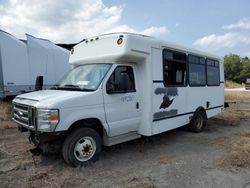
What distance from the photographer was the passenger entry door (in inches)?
211

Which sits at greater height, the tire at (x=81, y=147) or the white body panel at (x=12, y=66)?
the white body panel at (x=12, y=66)

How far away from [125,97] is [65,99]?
154cm

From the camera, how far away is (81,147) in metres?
5.09

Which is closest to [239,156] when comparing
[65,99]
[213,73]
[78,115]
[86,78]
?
[78,115]

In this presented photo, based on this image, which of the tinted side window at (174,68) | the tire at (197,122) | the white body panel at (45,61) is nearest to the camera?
the tinted side window at (174,68)

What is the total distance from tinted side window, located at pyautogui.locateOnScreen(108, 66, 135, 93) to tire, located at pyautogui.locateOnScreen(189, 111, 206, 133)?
318cm

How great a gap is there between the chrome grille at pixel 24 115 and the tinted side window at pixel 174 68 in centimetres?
346

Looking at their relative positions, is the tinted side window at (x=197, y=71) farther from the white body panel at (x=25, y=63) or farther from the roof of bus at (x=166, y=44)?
the white body panel at (x=25, y=63)

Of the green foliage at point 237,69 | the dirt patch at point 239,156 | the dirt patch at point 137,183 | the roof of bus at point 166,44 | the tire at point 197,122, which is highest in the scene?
the green foliage at point 237,69

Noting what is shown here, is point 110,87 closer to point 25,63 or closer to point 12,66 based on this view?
point 12,66

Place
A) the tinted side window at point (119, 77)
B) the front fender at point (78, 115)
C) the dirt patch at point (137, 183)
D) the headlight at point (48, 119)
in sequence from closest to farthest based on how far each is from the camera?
the dirt patch at point (137, 183)
the headlight at point (48, 119)
the front fender at point (78, 115)
the tinted side window at point (119, 77)

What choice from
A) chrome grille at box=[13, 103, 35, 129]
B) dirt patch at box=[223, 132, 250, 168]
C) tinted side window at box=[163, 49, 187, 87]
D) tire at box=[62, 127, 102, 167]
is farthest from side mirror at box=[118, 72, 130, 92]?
dirt patch at box=[223, 132, 250, 168]

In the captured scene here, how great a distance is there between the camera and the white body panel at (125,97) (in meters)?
4.85

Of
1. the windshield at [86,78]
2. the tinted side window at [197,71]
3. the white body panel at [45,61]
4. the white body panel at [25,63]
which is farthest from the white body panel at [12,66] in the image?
the tinted side window at [197,71]
